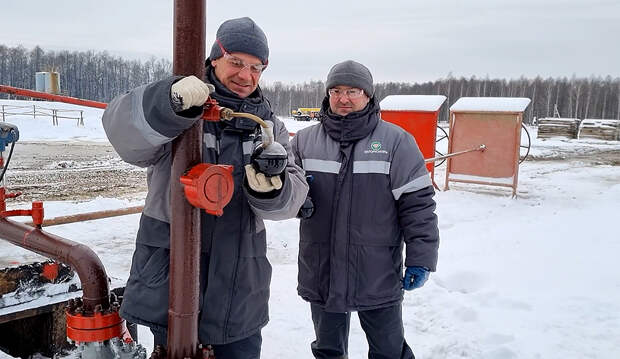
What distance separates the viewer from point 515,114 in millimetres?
7996

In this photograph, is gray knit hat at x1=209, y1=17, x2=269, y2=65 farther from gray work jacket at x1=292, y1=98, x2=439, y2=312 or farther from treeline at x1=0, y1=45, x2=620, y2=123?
treeline at x1=0, y1=45, x2=620, y2=123

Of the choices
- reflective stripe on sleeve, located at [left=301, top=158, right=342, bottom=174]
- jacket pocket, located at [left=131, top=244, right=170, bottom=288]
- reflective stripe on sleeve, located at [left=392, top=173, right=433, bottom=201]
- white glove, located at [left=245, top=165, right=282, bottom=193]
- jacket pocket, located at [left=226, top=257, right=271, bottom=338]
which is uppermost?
white glove, located at [left=245, top=165, right=282, bottom=193]

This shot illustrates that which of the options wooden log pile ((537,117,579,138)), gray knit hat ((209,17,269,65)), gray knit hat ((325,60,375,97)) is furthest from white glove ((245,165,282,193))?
wooden log pile ((537,117,579,138))

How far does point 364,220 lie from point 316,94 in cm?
7732

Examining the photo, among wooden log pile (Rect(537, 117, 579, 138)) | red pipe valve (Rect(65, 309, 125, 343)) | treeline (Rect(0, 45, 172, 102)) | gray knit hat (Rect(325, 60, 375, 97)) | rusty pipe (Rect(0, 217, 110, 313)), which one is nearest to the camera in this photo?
red pipe valve (Rect(65, 309, 125, 343))

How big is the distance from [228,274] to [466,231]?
504cm

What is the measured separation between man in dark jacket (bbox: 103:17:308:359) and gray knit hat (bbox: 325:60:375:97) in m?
0.79

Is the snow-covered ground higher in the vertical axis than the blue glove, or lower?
lower

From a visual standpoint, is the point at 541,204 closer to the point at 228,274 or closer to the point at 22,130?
the point at 228,274

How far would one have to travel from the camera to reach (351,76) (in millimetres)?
2387

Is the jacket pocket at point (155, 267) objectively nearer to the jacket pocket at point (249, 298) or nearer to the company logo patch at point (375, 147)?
the jacket pocket at point (249, 298)

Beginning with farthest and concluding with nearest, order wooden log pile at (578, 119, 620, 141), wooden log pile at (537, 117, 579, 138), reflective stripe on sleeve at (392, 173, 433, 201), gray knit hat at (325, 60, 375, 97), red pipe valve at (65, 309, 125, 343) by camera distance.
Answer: wooden log pile at (537, 117, 579, 138) < wooden log pile at (578, 119, 620, 141) < gray knit hat at (325, 60, 375, 97) < reflective stripe on sleeve at (392, 173, 433, 201) < red pipe valve at (65, 309, 125, 343)

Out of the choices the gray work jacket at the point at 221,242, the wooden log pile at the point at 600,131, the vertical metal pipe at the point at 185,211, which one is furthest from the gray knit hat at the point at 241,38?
the wooden log pile at the point at 600,131

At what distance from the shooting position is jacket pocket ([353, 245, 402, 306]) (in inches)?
90.2
